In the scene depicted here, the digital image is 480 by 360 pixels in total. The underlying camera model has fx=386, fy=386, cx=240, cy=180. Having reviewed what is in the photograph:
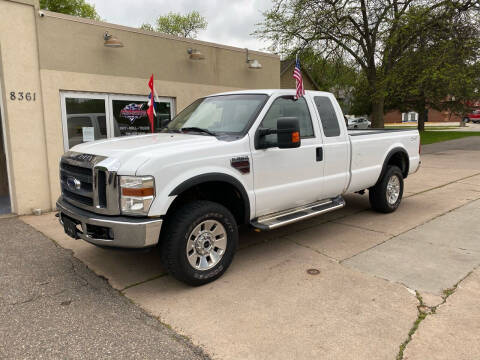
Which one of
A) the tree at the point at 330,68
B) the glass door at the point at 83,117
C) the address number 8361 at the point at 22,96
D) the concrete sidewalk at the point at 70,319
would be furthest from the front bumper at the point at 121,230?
the tree at the point at 330,68

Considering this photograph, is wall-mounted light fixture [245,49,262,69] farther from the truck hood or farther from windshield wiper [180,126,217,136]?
the truck hood

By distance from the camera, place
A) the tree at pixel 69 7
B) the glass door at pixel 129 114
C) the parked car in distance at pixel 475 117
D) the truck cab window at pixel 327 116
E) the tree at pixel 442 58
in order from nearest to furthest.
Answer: the truck cab window at pixel 327 116 < the glass door at pixel 129 114 < the tree at pixel 442 58 < the tree at pixel 69 7 < the parked car in distance at pixel 475 117

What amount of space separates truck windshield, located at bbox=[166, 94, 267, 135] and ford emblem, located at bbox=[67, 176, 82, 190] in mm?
1491

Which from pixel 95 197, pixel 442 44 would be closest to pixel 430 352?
pixel 95 197

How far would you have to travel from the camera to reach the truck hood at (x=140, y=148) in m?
3.57

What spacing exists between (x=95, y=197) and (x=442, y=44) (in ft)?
59.7

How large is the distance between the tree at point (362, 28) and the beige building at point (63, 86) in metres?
12.0

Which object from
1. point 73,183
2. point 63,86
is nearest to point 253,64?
point 63,86

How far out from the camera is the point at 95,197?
3684 millimetres

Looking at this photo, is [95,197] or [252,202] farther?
[252,202]

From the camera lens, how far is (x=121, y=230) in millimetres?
3502

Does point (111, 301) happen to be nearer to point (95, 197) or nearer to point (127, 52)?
point (95, 197)

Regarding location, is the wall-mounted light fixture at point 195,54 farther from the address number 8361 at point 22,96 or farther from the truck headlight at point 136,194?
the truck headlight at point 136,194

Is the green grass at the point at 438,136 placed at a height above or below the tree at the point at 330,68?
below
